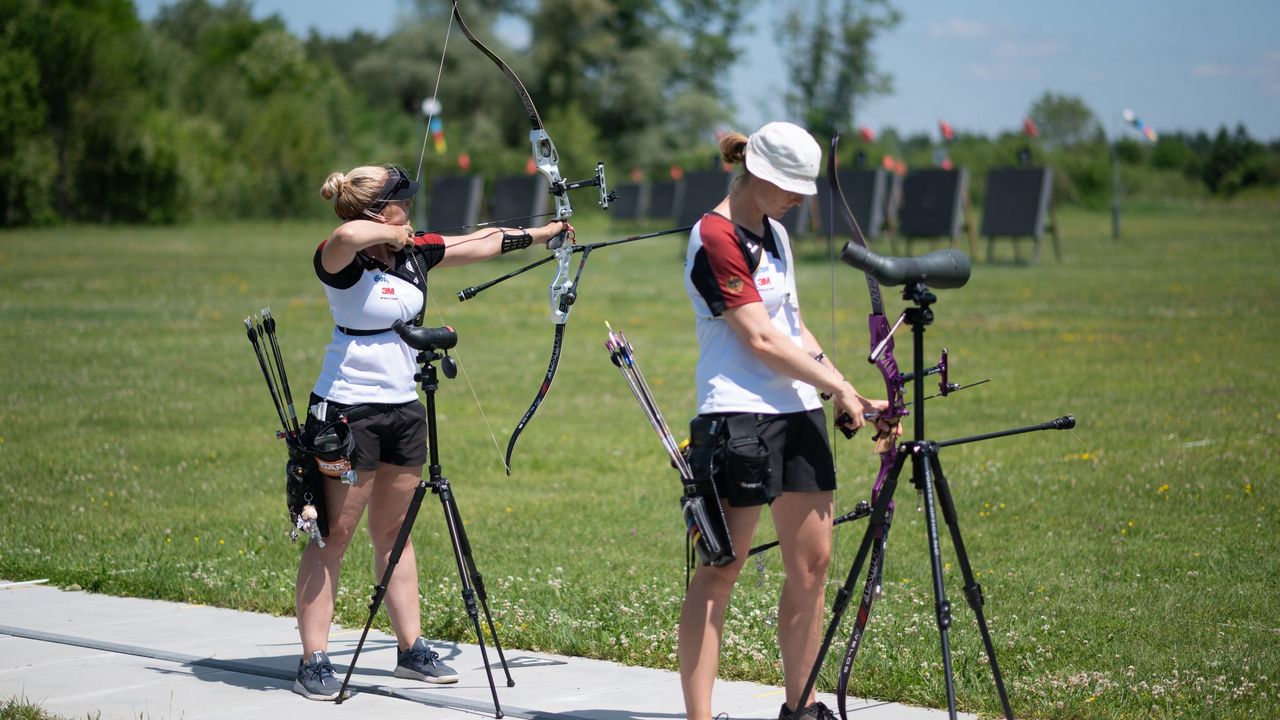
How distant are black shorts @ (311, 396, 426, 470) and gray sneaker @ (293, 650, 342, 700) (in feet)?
2.53

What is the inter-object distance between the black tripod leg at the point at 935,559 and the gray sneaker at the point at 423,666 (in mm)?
2155

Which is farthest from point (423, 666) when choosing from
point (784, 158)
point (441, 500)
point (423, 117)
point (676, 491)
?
point (423, 117)

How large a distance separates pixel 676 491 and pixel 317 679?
181 inches

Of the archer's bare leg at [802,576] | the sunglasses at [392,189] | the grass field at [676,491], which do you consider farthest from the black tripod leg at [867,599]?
the sunglasses at [392,189]

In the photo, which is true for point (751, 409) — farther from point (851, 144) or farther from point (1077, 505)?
point (851, 144)

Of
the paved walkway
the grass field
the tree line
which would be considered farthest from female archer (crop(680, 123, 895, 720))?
the tree line

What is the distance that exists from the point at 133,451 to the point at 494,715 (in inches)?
276

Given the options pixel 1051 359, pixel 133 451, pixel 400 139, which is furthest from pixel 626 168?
pixel 133 451

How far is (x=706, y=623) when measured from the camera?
4.57 meters

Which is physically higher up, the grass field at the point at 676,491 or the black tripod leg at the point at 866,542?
the black tripod leg at the point at 866,542

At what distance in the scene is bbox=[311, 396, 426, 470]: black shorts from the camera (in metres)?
5.47

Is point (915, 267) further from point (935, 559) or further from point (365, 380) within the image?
point (365, 380)

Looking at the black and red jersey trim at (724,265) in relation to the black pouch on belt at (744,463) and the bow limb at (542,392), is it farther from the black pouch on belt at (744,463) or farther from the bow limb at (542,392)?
the bow limb at (542,392)

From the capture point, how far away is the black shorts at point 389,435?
5.47 meters
